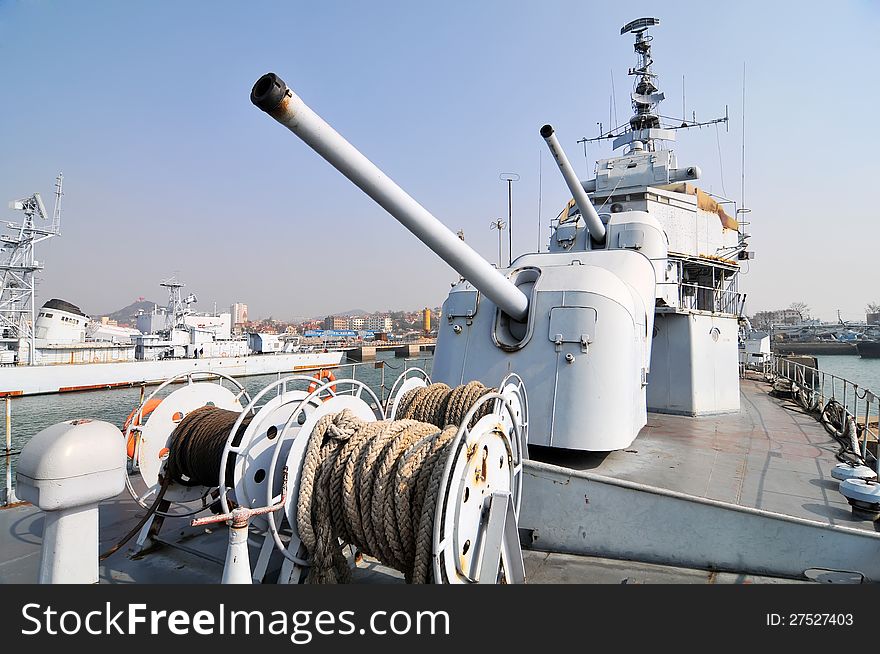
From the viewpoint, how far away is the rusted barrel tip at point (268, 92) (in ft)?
8.27

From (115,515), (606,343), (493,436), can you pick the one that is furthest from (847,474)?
(115,515)

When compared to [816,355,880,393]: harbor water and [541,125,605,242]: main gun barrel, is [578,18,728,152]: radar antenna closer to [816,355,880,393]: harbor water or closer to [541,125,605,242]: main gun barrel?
[541,125,605,242]: main gun barrel

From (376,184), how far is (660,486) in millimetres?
3553

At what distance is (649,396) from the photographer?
8.42m

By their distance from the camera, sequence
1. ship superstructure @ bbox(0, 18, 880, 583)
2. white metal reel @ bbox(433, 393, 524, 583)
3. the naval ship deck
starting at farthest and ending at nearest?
the naval ship deck, ship superstructure @ bbox(0, 18, 880, 583), white metal reel @ bbox(433, 393, 524, 583)

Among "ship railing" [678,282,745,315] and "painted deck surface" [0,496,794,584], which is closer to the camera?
"painted deck surface" [0,496,794,584]

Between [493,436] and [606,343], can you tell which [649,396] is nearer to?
[606,343]

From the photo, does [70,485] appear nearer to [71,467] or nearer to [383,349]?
[71,467]

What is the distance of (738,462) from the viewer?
5.44m

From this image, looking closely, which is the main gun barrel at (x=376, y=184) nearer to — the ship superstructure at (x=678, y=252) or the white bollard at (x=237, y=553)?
the white bollard at (x=237, y=553)

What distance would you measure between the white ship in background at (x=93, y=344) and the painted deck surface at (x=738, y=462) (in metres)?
18.8

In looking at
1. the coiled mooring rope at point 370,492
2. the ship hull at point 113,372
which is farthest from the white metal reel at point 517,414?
the ship hull at point 113,372

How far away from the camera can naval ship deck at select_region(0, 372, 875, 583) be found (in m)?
3.32

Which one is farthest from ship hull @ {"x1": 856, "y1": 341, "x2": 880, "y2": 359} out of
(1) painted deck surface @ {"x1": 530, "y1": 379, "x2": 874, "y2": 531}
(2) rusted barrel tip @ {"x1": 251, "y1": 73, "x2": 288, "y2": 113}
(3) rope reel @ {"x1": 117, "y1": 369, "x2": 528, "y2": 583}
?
(2) rusted barrel tip @ {"x1": 251, "y1": 73, "x2": 288, "y2": 113}
